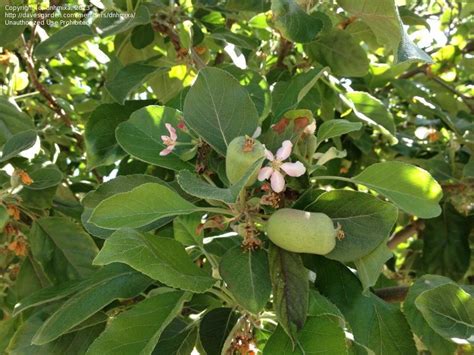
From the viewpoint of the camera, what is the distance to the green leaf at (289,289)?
1079 millimetres

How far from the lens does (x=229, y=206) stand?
47.8 inches

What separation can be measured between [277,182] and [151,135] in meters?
0.36

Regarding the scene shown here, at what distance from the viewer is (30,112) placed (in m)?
2.67

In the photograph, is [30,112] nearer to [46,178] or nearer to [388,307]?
[46,178]

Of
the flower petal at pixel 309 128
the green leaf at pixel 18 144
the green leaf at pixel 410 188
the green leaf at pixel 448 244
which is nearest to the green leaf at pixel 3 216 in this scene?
the green leaf at pixel 18 144

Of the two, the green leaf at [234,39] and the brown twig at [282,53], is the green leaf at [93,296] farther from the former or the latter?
the brown twig at [282,53]

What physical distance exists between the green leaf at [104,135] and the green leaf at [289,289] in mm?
675

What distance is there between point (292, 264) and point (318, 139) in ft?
0.90

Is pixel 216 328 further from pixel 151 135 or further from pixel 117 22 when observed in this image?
pixel 117 22

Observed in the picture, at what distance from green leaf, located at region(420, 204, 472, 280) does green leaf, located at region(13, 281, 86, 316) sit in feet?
4.62

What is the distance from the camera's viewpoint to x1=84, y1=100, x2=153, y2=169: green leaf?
170cm

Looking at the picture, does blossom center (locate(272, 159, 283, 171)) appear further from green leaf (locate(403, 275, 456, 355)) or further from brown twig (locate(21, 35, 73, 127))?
brown twig (locate(21, 35, 73, 127))

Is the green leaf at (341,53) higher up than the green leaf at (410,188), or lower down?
lower down

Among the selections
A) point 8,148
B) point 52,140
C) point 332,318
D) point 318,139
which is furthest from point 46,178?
point 332,318
